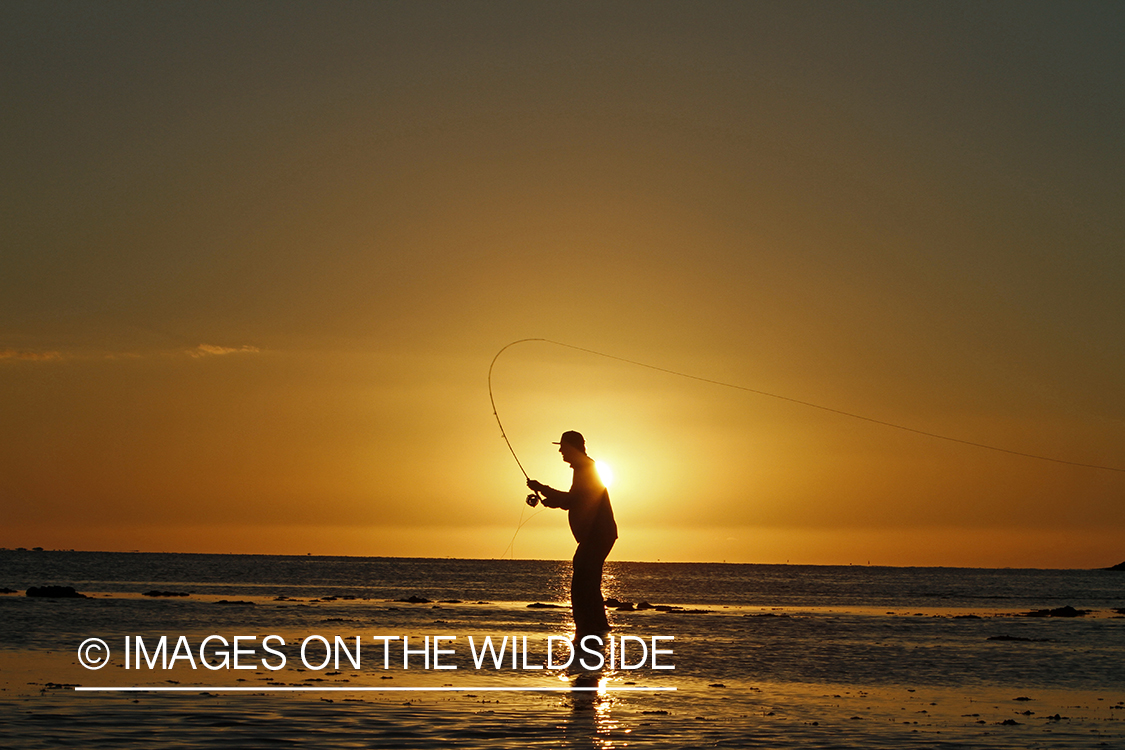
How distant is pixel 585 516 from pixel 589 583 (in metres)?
0.94

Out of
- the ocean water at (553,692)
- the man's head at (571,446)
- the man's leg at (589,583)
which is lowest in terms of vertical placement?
the ocean water at (553,692)

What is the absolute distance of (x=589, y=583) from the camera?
583 inches

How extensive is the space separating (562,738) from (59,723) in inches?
194

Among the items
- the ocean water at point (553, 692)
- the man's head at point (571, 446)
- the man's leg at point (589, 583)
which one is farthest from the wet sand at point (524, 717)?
the man's head at point (571, 446)

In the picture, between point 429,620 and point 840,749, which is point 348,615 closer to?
point 429,620

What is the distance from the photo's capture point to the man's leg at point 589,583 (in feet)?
48.1

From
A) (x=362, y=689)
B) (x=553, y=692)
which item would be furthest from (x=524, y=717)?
(x=362, y=689)

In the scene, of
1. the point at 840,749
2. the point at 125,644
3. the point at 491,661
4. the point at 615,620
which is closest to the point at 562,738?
the point at 840,749

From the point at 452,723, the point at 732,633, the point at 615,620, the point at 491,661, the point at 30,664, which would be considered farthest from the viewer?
the point at 615,620

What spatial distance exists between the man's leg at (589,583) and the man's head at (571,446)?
1.15 meters

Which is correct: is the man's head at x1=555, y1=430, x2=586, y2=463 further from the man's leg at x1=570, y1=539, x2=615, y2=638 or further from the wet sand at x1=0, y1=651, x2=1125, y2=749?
the wet sand at x1=0, y1=651, x2=1125, y2=749

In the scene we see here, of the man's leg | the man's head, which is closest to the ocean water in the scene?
the man's leg

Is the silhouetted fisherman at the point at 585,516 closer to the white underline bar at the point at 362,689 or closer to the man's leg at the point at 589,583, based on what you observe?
the man's leg at the point at 589,583

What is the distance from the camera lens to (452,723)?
1149cm
